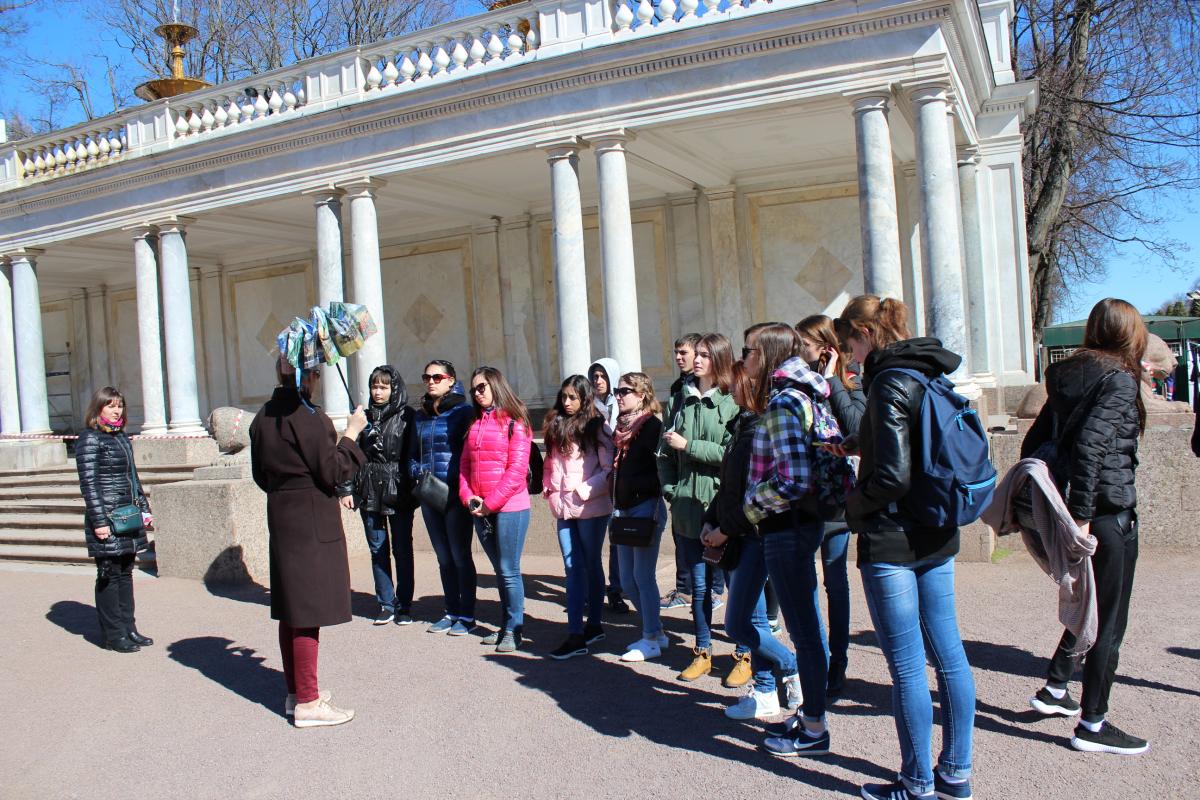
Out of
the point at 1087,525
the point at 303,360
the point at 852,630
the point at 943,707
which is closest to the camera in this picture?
the point at 943,707

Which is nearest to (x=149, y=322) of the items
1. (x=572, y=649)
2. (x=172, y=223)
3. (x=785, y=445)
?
(x=172, y=223)

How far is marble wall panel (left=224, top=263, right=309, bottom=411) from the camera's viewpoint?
18.0m

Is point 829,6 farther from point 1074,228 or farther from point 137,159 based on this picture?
point 1074,228

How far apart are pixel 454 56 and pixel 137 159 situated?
5.35 metres

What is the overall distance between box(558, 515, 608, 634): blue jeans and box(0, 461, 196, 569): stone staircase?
5.69 m

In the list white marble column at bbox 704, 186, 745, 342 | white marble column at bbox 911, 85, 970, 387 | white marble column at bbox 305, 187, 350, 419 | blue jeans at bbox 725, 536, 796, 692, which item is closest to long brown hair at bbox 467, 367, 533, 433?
blue jeans at bbox 725, 536, 796, 692

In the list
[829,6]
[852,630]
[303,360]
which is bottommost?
[852,630]

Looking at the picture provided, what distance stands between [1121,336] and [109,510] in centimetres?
617

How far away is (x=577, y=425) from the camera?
5.89 metres

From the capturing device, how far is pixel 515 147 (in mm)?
11078

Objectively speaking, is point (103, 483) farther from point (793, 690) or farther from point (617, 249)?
point (617, 249)

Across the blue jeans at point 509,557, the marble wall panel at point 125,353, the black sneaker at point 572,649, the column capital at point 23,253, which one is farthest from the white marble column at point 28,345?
the black sneaker at point 572,649

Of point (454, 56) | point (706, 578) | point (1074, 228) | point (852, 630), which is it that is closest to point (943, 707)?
point (706, 578)

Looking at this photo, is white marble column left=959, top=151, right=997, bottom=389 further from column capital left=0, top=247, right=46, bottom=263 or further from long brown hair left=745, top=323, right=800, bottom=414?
column capital left=0, top=247, right=46, bottom=263
